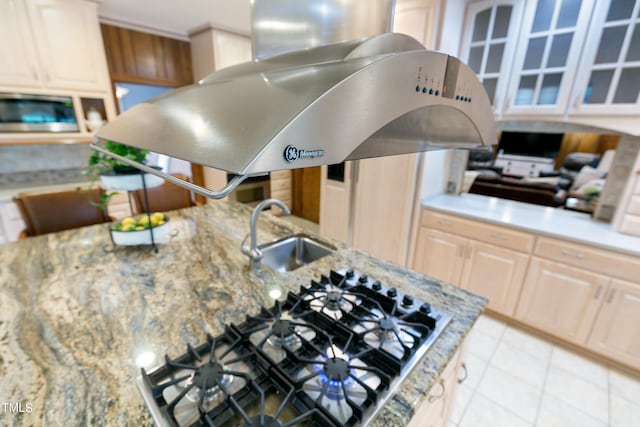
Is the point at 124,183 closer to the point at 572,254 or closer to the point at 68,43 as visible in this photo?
the point at 68,43

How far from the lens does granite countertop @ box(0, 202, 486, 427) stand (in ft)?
2.15

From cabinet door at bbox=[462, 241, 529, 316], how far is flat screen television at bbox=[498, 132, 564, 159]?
10.9 feet

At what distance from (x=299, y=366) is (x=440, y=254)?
1.95m

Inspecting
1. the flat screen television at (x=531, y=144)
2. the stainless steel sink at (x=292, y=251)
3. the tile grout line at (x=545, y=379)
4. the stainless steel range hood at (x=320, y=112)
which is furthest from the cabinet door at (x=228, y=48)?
the flat screen television at (x=531, y=144)

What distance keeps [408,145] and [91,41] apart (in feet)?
11.6

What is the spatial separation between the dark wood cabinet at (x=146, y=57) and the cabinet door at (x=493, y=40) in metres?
3.27

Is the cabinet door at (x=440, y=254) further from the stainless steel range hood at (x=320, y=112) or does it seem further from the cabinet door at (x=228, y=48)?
the cabinet door at (x=228, y=48)

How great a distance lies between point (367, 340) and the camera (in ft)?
2.65

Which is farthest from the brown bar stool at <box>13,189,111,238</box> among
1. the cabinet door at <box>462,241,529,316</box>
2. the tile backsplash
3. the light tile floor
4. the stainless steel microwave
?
the cabinet door at <box>462,241,529,316</box>

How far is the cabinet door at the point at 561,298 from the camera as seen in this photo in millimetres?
1763

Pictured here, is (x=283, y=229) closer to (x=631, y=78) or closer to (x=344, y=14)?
(x=344, y=14)

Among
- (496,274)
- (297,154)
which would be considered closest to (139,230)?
(297,154)

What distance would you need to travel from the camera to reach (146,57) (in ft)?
10.7

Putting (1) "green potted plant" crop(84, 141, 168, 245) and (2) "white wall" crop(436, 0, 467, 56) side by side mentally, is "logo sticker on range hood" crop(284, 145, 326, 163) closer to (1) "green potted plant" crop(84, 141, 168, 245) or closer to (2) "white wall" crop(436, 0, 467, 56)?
(1) "green potted plant" crop(84, 141, 168, 245)
